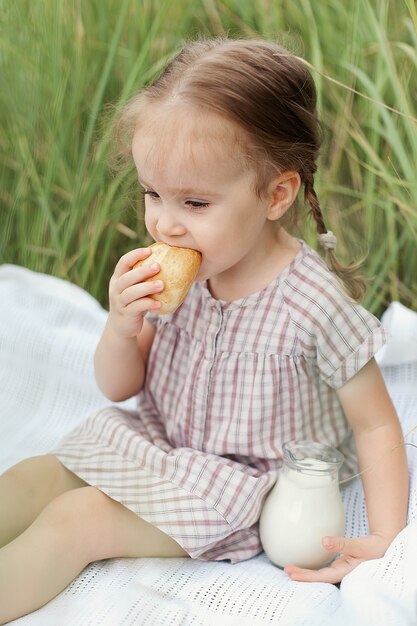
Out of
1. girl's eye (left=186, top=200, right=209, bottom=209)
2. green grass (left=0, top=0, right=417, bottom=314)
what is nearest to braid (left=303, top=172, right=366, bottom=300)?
girl's eye (left=186, top=200, right=209, bottom=209)

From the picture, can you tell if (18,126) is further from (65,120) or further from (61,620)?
(61,620)

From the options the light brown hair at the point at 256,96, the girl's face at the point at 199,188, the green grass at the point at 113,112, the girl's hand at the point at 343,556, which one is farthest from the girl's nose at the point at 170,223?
the green grass at the point at 113,112

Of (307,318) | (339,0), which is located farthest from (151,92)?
(339,0)

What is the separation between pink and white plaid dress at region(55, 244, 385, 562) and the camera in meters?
1.20

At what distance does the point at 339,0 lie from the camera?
1811mm

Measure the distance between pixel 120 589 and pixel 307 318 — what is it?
0.44m

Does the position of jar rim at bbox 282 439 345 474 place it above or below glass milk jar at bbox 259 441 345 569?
above

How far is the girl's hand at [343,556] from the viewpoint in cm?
114

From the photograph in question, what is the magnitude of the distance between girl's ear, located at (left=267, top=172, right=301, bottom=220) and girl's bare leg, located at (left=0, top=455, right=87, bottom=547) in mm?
497

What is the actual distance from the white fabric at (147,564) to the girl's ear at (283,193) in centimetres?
42

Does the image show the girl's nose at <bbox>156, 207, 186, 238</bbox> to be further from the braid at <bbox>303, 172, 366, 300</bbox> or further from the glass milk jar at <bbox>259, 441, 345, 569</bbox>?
the glass milk jar at <bbox>259, 441, 345, 569</bbox>

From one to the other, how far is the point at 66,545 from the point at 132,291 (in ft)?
1.13

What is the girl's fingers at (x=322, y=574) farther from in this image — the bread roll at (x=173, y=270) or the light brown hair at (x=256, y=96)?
the light brown hair at (x=256, y=96)

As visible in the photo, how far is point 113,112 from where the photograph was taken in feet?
5.68
